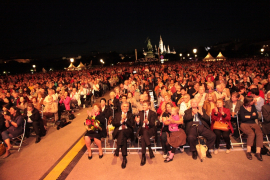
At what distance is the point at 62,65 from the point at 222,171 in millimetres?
85844

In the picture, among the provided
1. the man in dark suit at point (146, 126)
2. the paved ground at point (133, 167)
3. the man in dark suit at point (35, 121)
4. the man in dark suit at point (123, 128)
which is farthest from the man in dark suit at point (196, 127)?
the man in dark suit at point (35, 121)

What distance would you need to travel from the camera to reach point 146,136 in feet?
13.5

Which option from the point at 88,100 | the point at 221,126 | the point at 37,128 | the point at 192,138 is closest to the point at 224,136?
the point at 221,126

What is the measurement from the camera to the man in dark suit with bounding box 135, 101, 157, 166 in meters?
4.06

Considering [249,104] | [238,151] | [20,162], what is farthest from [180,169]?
[20,162]

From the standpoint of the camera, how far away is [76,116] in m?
7.74

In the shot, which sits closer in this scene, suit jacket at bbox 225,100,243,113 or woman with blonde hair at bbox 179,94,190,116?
suit jacket at bbox 225,100,243,113

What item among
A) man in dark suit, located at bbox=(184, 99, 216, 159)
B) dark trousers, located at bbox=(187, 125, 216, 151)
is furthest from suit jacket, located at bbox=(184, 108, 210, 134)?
dark trousers, located at bbox=(187, 125, 216, 151)

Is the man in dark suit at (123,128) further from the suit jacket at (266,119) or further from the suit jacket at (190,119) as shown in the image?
the suit jacket at (266,119)

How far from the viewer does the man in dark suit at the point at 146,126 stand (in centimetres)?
406

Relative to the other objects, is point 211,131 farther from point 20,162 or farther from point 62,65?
point 62,65

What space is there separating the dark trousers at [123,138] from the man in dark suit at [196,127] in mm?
1583

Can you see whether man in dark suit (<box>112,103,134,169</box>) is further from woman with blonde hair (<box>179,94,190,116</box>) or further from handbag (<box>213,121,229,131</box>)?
handbag (<box>213,121,229,131</box>)

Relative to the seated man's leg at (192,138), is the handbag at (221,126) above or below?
above
